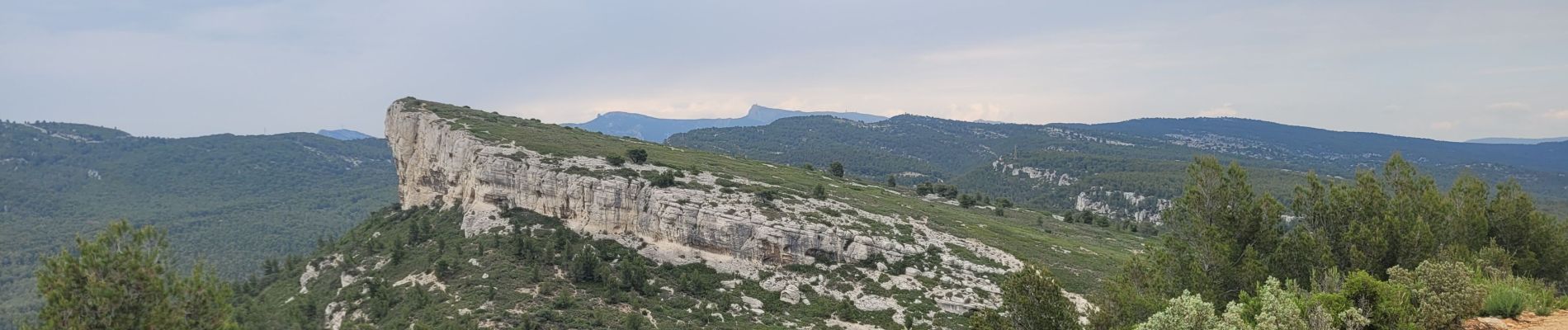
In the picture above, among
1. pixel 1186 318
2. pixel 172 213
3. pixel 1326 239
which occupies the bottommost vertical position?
pixel 172 213

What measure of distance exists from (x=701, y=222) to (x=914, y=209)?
75.3 ft

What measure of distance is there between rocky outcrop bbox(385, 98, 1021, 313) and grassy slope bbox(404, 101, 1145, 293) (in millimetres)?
2682

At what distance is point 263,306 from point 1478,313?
71141 mm

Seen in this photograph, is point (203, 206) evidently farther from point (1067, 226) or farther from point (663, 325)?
point (1067, 226)

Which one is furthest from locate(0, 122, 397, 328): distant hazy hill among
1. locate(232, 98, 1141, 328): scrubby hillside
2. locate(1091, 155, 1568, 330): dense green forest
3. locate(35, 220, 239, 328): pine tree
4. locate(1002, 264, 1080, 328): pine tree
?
locate(1091, 155, 1568, 330): dense green forest

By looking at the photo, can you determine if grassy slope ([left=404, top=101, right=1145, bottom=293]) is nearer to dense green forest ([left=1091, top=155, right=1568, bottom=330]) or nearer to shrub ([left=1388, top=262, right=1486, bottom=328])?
dense green forest ([left=1091, top=155, right=1568, bottom=330])

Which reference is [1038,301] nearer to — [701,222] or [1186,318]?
[1186,318]

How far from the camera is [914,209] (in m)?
64.2

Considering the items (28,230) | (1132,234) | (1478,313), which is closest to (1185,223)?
(1478,313)

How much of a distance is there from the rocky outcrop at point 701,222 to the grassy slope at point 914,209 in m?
2.68

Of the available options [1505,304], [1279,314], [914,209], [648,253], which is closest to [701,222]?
[648,253]

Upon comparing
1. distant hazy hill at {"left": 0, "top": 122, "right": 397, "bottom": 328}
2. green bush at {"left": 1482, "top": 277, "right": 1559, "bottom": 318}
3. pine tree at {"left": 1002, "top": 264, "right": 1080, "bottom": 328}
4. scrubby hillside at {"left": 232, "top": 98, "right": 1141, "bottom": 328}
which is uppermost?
green bush at {"left": 1482, "top": 277, "right": 1559, "bottom": 318}

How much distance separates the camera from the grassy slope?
51781 mm

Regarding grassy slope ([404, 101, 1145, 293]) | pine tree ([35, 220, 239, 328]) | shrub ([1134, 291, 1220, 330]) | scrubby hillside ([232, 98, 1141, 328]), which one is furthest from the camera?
grassy slope ([404, 101, 1145, 293])
